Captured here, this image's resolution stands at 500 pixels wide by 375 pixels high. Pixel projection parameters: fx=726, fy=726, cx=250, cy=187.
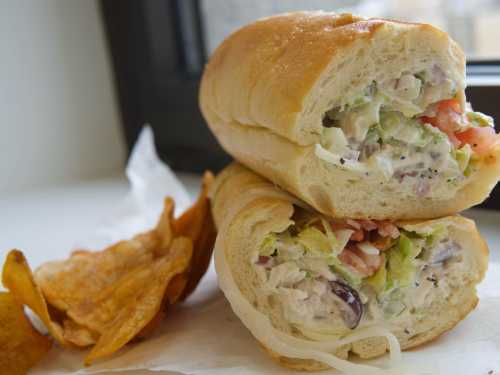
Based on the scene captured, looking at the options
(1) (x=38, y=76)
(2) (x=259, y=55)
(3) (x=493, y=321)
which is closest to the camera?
(3) (x=493, y=321)

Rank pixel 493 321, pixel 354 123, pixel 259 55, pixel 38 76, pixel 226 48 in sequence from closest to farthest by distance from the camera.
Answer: pixel 354 123 → pixel 493 321 → pixel 259 55 → pixel 226 48 → pixel 38 76

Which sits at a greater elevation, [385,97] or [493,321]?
[385,97]

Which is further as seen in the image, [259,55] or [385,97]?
[259,55]

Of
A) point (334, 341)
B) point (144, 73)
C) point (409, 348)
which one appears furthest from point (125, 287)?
point (144, 73)

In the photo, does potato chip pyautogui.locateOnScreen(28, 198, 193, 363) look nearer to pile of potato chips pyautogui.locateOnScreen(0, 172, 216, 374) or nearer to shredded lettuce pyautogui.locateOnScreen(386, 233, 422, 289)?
pile of potato chips pyautogui.locateOnScreen(0, 172, 216, 374)

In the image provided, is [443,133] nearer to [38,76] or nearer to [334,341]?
[334,341]

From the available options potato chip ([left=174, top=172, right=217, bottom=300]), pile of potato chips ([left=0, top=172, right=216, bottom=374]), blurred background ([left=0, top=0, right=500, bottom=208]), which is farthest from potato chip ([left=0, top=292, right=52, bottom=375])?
blurred background ([left=0, top=0, right=500, bottom=208])
